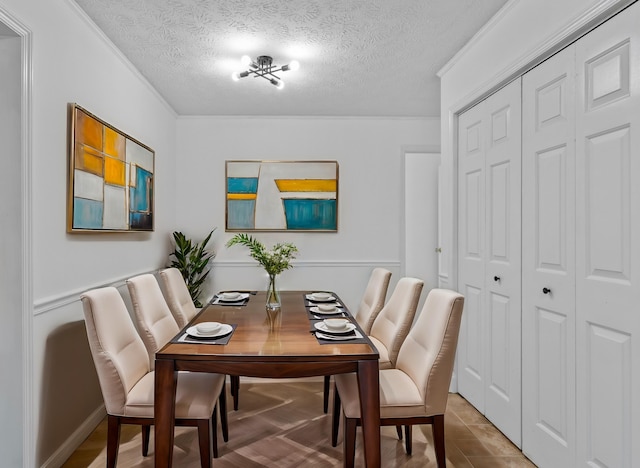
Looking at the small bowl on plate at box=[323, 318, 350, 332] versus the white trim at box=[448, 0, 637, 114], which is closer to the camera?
the white trim at box=[448, 0, 637, 114]

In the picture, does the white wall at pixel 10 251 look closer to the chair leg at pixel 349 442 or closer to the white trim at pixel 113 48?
the white trim at pixel 113 48

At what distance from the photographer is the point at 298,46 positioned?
118 inches

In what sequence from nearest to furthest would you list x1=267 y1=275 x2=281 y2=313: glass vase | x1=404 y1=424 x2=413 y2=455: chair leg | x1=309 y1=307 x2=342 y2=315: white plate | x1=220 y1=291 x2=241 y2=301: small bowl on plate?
x1=404 y1=424 x2=413 y2=455: chair leg, x1=309 y1=307 x2=342 y2=315: white plate, x1=267 y1=275 x2=281 y2=313: glass vase, x1=220 y1=291 x2=241 y2=301: small bowl on plate

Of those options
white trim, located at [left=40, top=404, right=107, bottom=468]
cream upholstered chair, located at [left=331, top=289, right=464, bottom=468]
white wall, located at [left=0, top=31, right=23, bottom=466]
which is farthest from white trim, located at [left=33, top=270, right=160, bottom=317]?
cream upholstered chair, located at [left=331, top=289, right=464, bottom=468]

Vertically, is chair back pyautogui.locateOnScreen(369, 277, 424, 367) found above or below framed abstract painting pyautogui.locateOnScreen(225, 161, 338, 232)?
below

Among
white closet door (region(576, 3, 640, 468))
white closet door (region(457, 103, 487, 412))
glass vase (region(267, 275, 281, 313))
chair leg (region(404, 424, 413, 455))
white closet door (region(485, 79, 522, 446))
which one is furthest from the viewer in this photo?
white closet door (region(457, 103, 487, 412))

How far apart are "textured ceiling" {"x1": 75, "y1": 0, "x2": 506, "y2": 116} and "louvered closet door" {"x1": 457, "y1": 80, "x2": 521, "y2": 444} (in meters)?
0.59

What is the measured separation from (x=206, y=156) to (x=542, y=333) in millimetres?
3722

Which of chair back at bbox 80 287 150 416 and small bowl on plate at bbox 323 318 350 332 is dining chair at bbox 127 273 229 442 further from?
small bowl on plate at bbox 323 318 350 332

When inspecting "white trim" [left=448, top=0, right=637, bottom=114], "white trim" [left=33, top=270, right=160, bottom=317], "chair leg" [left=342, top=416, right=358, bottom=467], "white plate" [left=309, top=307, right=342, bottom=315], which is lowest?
"chair leg" [left=342, top=416, right=358, bottom=467]

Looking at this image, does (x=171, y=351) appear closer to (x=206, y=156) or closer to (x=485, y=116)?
(x=485, y=116)

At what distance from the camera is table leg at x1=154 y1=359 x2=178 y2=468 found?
179 cm

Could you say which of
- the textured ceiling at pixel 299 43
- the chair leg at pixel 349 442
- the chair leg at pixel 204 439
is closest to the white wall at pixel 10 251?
the textured ceiling at pixel 299 43

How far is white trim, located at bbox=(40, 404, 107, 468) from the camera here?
2.25m
